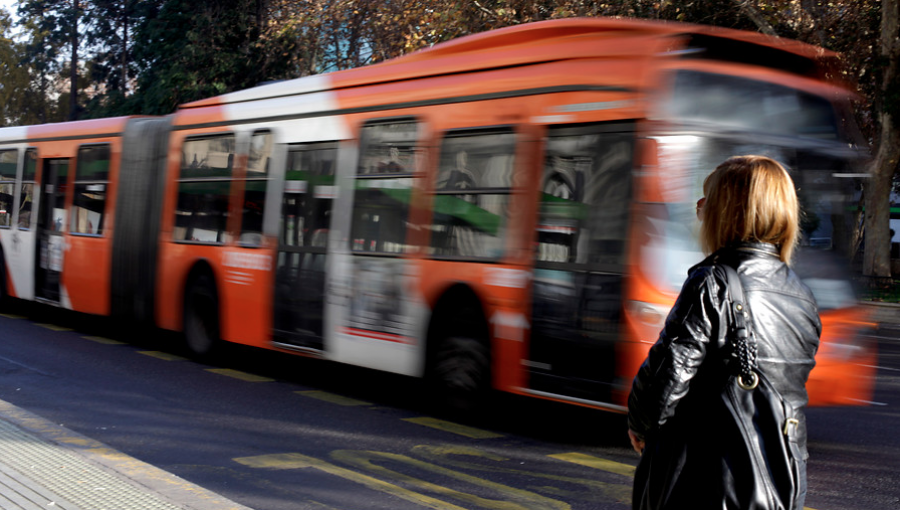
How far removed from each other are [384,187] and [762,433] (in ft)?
21.4

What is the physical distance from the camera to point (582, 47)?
7121 mm

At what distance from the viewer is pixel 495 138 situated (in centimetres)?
763

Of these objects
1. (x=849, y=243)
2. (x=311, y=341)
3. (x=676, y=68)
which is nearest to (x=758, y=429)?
(x=676, y=68)

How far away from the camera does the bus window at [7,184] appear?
1521cm

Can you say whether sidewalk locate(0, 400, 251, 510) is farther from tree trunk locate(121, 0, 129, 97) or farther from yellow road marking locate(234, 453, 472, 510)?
tree trunk locate(121, 0, 129, 97)

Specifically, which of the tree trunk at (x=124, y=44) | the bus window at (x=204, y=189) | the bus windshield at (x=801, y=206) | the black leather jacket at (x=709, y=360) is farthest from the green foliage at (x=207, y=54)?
the black leather jacket at (x=709, y=360)

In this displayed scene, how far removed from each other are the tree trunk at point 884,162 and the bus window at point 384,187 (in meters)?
16.8

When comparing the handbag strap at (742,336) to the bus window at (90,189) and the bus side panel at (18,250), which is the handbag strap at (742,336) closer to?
the bus window at (90,189)

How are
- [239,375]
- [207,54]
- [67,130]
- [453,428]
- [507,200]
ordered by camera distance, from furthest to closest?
[207,54]
[67,130]
[239,375]
[453,428]
[507,200]

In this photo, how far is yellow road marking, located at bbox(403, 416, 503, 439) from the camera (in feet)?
24.3

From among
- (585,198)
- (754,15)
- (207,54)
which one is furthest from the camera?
(207,54)

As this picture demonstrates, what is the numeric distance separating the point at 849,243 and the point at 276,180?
18.1 ft

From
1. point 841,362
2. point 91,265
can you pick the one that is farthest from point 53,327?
point 841,362

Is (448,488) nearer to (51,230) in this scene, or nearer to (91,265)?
(91,265)
